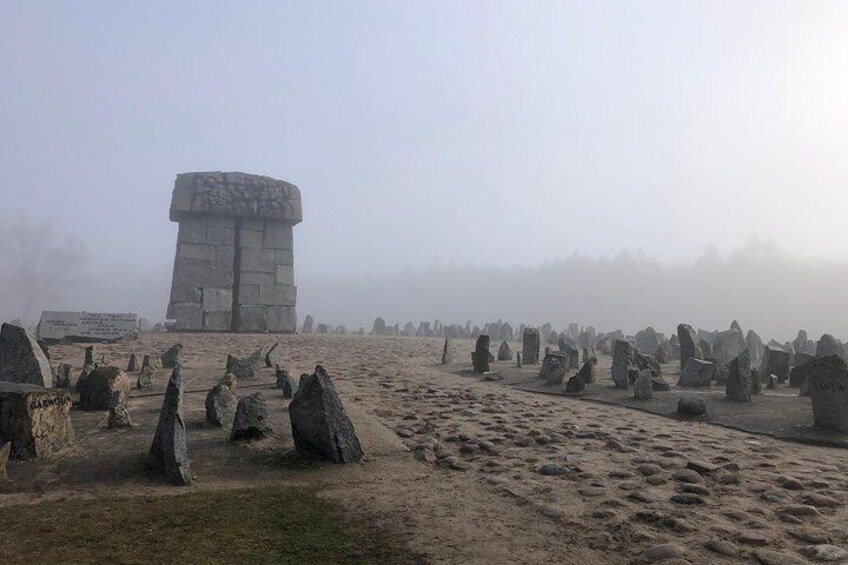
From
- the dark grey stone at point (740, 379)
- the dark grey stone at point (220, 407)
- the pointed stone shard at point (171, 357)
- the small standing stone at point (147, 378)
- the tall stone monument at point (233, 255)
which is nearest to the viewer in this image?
the dark grey stone at point (220, 407)

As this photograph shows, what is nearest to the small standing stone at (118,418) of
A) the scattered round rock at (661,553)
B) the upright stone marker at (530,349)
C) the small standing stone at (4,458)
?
the small standing stone at (4,458)

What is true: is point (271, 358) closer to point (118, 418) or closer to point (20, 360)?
point (20, 360)

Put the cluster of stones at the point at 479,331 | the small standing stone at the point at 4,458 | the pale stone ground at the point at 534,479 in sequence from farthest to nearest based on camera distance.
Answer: the cluster of stones at the point at 479,331, the small standing stone at the point at 4,458, the pale stone ground at the point at 534,479

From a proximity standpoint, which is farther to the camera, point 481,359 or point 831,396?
point 481,359

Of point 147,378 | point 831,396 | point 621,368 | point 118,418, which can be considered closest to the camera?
point 118,418

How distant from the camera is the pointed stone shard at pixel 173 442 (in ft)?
12.4

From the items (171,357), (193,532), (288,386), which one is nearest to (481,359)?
(288,386)

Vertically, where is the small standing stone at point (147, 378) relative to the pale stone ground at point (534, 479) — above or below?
above

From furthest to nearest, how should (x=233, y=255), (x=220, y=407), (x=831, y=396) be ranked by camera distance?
(x=233, y=255)
(x=831, y=396)
(x=220, y=407)

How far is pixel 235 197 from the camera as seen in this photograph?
2097cm

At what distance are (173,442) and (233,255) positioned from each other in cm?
1803

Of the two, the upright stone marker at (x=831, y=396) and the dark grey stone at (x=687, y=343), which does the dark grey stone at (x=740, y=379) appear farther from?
the dark grey stone at (x=687, y=343)

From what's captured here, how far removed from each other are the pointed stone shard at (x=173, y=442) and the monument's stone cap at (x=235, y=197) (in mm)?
17693

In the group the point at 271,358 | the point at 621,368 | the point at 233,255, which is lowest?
the point at 271,358
